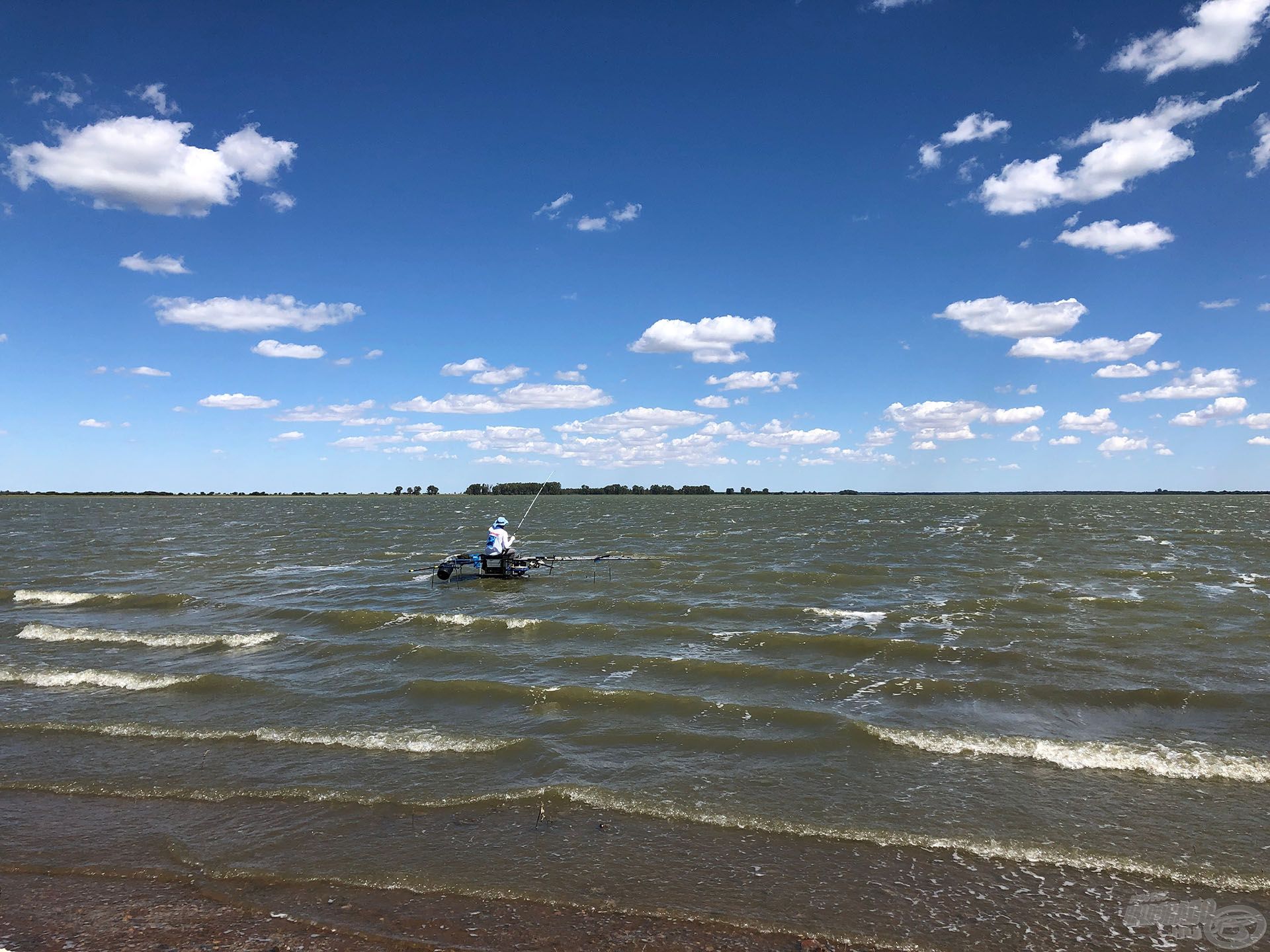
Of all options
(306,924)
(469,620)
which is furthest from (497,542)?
(306,924)

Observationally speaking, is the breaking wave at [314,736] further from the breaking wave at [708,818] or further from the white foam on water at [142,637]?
the white foam on water at [142,637]

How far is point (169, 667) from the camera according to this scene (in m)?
17.3

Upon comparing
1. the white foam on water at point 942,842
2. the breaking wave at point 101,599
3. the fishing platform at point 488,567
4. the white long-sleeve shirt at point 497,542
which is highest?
the white long-sleeve shirt at point 497,542

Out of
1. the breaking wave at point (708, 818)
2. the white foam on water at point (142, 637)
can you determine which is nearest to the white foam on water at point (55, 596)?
the white foam on water at point (142, 637)

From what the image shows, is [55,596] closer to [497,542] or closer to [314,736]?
[497,542]

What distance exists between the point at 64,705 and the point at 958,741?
55.8 ft

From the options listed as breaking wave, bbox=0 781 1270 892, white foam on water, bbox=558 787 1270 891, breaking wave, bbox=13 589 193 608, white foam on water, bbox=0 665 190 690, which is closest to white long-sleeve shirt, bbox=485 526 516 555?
breaking wave, bbox=13 589 193 608

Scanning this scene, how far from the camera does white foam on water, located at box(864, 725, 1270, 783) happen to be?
10734mm

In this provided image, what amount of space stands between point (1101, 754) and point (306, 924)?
11559mm

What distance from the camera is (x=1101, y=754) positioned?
448 inches

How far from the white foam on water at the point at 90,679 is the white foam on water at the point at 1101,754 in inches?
596

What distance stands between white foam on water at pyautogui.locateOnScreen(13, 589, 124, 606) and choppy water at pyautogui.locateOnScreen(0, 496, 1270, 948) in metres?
0.28

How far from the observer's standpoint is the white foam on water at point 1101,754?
1073 centimetres

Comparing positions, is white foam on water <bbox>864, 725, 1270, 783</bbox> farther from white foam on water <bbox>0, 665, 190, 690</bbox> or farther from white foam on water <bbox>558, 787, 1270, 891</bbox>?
white foam on water <bbox>0, 665, 190, 690</bbox>
